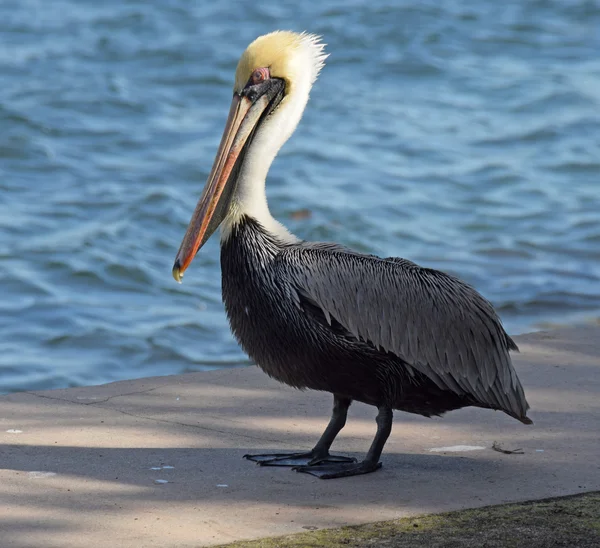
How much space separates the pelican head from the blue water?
2830 mm

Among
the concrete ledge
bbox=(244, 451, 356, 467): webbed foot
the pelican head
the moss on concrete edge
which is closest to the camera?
the moss on concrete edge

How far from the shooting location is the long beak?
4.00 m

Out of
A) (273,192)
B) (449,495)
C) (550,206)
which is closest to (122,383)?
(449,495)

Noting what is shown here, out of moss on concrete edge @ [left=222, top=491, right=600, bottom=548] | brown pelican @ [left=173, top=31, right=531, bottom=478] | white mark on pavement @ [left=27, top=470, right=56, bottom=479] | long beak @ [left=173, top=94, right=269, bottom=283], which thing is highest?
long beak @ [left=173, top=94, right=269, bottom=283]

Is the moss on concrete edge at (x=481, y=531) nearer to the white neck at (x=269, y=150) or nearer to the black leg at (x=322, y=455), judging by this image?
the black leg at (x=322, y=455)

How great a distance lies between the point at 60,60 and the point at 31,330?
8.59 m

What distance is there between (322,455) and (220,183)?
37.0 inches

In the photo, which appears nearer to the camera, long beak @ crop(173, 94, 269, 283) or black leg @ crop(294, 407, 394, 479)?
black leg @ crop(294, 407, 394, 479)

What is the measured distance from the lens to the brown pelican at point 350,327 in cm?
372

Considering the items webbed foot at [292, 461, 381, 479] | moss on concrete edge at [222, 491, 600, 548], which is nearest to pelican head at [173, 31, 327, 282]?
webbed foot at [292, 461, 381, 479]

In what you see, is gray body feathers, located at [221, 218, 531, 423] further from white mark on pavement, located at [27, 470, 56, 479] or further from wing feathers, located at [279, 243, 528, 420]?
white mark on pavement, located at [27, 470, 56, 479]

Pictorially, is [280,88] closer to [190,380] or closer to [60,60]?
[190,380]

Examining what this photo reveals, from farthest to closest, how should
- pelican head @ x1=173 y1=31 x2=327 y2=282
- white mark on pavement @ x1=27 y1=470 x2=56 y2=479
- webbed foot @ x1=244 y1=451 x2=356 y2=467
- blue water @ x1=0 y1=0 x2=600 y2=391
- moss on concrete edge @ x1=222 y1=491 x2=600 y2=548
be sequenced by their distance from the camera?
1. blue water @ x1=0 y1=0 x2=600 y2=391
2. pelican head @ x1=173 y1=31 x2=327 y2=282
3. webbed foot @ x1=244 y1=451 x2=356 y2=467
4. white mark on pavement @ x1=27 y1=470 x2=56 y2=479
5. moss on concrete edge @ x1=222 y1=491 x2=600 y2=548

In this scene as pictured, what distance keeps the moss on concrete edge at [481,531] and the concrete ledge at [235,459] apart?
0.07m
